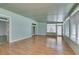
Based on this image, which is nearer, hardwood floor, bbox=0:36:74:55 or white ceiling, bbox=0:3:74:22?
hardwood floor, bbox=0:36:74:55

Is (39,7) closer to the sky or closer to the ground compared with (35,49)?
closer to the sky

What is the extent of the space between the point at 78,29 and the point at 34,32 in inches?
610

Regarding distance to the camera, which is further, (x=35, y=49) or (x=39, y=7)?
(x=39, y=7)

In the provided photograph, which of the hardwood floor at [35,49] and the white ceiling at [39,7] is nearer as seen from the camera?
the hardwood floor at [35,49]

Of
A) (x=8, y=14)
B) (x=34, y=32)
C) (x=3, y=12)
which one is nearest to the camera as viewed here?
(x=3, y=12)

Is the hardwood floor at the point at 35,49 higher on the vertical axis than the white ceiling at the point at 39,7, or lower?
lower

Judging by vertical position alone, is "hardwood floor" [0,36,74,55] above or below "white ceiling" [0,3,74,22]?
below

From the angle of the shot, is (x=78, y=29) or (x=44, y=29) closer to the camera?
(x=78, y=29)

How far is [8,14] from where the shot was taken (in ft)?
28.5
